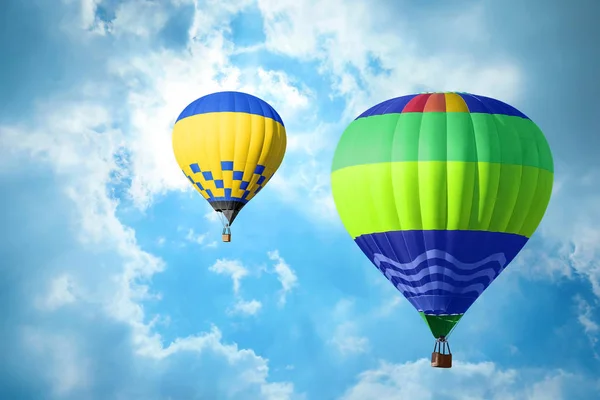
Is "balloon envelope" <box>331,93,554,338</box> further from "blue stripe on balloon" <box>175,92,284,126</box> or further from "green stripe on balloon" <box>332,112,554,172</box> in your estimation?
"blue stripe on balloon" <box>175,92,284,126</box>

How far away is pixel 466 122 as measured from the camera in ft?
93.5

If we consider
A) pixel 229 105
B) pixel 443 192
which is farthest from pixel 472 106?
pixel 229 105

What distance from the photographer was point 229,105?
37.3m

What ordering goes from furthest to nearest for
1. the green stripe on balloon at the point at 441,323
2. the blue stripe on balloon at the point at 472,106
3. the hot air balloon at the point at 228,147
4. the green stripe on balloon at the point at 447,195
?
1. the hot air balloon at the point at 228,147
2. the blue stripe on balloon at the point at 472,106
3. the green stripe on balloon at the point at 441,323
4. the green stripe on balloon at the point at 447,195

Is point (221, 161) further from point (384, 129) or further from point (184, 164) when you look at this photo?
point (384, 129)

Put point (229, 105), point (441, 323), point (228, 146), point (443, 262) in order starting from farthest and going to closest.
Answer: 1. point (229, 105)
2. point (228, 146)
3. point (441, 323)
4. point (443, 262)

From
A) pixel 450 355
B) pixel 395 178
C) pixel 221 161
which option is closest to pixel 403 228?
pixel 395 178

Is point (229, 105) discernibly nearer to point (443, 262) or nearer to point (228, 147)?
point (228, 147)

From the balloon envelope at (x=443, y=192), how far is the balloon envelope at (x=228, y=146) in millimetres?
8161

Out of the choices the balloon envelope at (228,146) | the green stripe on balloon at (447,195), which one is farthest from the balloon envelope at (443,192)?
the balloon envelope at (228,146)

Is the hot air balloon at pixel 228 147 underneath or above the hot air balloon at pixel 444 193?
above

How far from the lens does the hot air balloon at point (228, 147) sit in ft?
121

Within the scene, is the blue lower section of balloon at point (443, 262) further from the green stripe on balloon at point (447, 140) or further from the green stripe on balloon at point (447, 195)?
the green stripe on balloon at point (447, 140)

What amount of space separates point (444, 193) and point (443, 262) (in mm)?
1528
